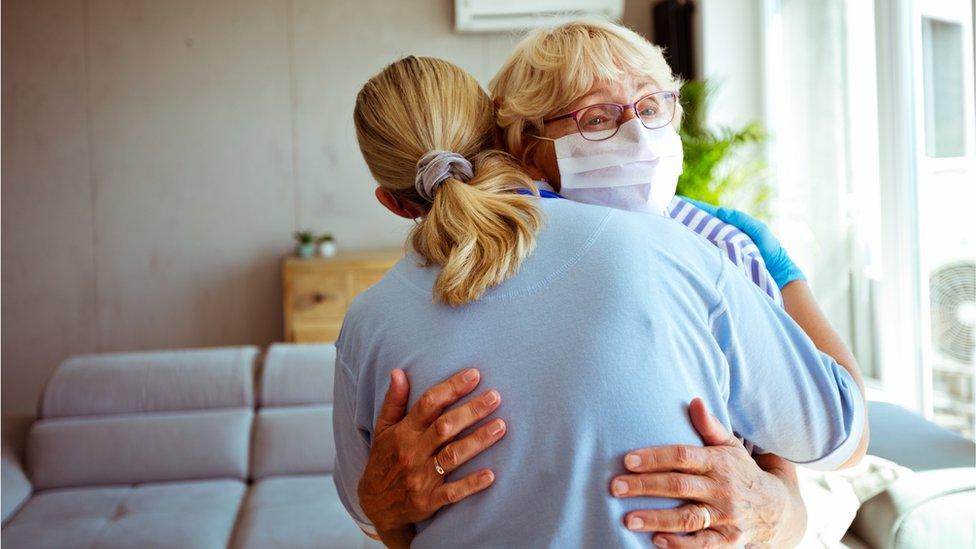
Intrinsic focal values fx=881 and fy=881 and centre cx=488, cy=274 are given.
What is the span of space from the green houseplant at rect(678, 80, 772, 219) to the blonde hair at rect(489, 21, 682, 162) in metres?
3.14

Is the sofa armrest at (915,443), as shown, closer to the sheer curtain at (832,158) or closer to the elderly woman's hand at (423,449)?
the elderly woman's hand at (423,449)

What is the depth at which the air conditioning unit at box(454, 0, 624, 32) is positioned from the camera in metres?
5.49

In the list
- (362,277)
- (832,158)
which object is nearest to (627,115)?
(832,158)

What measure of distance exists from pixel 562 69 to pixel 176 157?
500 cm

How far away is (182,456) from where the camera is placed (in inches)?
122

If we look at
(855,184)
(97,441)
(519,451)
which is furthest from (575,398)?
(855,184)

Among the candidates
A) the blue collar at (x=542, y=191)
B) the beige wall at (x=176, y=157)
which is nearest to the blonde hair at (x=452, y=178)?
the blue collar at (x=542, y=191)

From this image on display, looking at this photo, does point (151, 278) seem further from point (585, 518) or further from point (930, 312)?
point (585, 518)

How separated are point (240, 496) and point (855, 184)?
2778 mm

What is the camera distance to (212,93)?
18.6ft

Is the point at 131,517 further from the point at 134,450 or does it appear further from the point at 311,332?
the point at 311,332

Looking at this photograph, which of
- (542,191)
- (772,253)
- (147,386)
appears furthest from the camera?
(147,386)

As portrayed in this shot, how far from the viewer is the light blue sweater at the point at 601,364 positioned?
2.95 ft

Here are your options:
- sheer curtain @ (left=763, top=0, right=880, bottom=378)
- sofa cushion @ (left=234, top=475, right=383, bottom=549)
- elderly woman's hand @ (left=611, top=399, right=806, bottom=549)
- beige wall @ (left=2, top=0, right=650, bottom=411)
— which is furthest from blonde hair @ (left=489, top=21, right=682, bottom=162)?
beige wall @ (left=2, top=0, right=650, bottom=411)
